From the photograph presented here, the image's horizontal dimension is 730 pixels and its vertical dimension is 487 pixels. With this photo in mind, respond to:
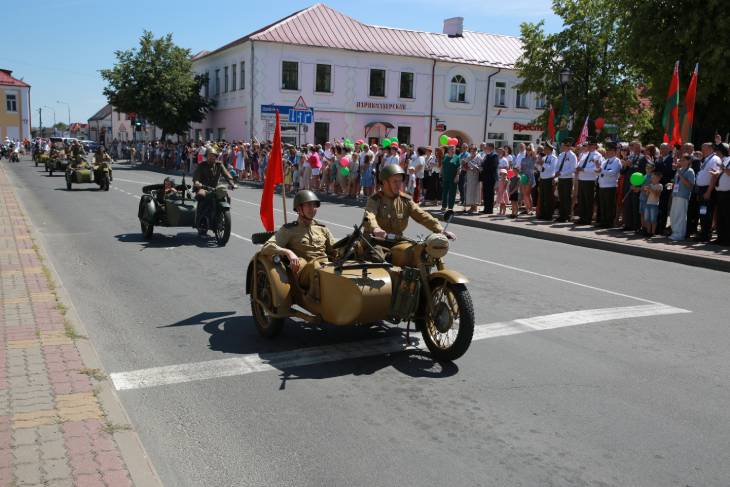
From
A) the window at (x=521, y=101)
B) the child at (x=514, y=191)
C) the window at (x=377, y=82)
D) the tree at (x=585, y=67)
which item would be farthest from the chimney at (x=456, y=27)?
the child at (x=514, y=191)

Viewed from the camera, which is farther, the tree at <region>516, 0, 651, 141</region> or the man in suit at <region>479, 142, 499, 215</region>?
the tree at <region>516, 0, 651, 141</region>

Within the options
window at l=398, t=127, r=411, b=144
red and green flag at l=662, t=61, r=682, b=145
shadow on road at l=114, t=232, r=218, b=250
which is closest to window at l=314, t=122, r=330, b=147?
window at l=398, t=127, r=411, b=144

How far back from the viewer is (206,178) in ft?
42.0

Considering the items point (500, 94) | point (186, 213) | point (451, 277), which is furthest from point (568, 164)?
point (500, 94)

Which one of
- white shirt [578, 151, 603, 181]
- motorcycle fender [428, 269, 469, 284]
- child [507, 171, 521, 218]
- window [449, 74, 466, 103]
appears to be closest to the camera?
motorcycle fender [428, 269, 469, 284]

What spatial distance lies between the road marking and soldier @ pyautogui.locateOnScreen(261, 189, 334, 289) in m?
0.69

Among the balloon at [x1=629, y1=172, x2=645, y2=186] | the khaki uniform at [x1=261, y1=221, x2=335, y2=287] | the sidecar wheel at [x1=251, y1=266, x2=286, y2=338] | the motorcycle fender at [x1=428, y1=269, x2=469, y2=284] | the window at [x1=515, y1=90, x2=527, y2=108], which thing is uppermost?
the window at [x1=515, y1=90, x2=527, y2=108]

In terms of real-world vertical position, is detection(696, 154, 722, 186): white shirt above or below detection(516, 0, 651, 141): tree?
below

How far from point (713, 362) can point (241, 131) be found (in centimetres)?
4122

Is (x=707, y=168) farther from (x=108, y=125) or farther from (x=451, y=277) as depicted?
(x=108, y=125)

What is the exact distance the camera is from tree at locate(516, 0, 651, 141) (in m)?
38.3

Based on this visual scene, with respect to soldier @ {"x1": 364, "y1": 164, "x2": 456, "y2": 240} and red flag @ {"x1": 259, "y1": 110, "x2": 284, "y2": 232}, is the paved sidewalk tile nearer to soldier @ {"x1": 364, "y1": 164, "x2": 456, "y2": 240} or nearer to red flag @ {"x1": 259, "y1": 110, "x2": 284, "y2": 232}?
red flag @ {"x1": 259, "y1": 110, "x2": 284, "y2": 232}

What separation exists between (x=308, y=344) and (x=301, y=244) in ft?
3.05

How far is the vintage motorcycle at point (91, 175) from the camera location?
76.4ft
